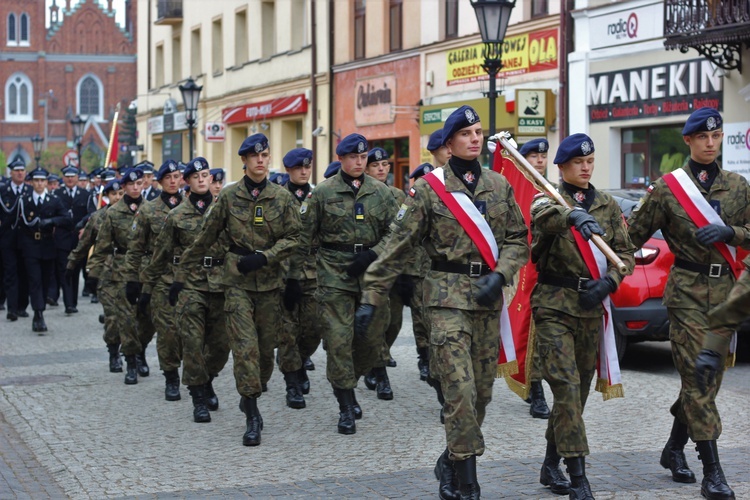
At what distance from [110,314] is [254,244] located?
152 inches

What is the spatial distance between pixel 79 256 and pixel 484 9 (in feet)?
18.5

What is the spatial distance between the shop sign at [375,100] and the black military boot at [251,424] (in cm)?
2119

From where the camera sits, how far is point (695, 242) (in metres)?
7.22

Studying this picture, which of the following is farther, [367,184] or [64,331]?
[64,331]

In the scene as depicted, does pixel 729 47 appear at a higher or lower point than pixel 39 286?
higher

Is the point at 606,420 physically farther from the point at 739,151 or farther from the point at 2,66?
the point at 2,66

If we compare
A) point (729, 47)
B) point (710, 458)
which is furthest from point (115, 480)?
point (729, 47)

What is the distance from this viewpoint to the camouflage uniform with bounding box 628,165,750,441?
6969 mm

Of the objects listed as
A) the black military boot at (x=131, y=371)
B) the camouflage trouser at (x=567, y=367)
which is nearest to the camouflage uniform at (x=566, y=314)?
the camouflage trouser at (x=567, y=367)

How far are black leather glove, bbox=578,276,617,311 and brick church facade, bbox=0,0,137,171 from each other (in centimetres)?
9552

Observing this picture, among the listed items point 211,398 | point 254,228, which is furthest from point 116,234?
point 254,228

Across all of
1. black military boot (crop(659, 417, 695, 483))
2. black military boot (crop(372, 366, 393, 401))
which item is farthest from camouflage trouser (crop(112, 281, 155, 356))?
black military boot (crop(659, 417, 695, 483))

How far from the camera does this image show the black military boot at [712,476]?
672cm

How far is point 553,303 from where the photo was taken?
6.91m
